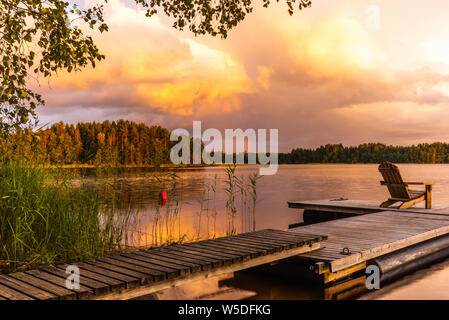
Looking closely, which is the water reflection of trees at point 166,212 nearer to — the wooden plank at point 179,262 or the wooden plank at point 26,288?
the wooden plank at point 179,262

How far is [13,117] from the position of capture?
5.31 meters

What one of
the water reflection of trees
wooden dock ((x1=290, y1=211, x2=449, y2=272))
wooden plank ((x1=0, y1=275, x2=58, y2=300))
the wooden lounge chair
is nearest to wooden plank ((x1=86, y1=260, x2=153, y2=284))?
wooden plank ((x1=0, y1=275, x2=58, y2=300))

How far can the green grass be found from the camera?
5.36 metres

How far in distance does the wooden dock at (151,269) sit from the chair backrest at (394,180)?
5.63m

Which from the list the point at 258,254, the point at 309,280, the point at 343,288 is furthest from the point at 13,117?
the point at 343,288

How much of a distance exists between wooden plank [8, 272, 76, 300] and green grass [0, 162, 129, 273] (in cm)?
104

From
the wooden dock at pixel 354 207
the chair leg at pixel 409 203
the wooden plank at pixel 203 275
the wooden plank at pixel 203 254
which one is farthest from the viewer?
the chair leg at pixel 409 203

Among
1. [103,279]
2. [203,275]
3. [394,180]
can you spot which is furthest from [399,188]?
[103,279]

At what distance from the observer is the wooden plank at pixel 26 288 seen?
3.58 m

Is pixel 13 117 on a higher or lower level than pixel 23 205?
higher

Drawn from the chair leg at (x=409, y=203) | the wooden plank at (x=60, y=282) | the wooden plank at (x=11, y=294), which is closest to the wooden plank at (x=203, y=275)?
the wooden plank at (x=60, y=282)
